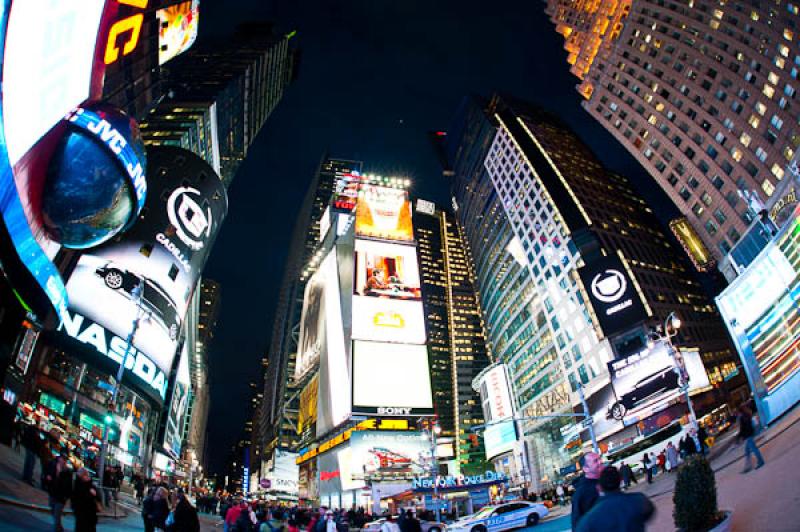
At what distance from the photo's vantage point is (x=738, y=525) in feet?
27.9

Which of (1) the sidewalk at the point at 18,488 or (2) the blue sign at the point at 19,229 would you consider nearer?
(1) the sidewalk at the point at 18,488

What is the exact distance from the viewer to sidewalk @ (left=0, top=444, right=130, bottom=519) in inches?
491

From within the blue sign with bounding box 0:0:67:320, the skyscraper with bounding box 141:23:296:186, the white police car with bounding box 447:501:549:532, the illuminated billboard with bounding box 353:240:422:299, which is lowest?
the white police car with bounding box 447:501:549:532

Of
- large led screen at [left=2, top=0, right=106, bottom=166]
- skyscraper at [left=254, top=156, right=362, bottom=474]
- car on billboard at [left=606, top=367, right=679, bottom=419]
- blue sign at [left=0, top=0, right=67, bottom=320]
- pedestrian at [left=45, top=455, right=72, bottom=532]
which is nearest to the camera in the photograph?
pedestrian at [left=45, top=455, right=72, bottom=532]

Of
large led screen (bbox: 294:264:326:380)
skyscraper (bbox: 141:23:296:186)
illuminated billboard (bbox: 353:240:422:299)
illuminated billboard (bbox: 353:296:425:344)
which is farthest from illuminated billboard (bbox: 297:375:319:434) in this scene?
skyscraper (bbox: 141:23:296:186)

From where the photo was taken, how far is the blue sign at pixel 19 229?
16750 millimetres

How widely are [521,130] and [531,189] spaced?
25.8m

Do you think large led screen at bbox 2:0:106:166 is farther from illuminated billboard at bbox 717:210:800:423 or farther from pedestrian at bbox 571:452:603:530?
illuminated billboard at bbox 717:210:800:423

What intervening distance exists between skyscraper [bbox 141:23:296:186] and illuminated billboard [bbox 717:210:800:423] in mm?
89053

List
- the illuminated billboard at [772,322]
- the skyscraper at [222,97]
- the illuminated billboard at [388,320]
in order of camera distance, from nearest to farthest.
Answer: the illuminated billboard at [772,322] < the illuminated billboard at [388,320] < the skyscraper at [222,97]

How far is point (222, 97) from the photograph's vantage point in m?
107

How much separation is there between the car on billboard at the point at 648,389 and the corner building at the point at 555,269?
4.64m

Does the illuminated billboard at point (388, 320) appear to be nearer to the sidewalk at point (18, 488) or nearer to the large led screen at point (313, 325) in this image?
the large led screen at point (313, 325)

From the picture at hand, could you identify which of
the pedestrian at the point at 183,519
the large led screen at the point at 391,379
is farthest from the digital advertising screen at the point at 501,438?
the pedestrian at the point at 183,519
